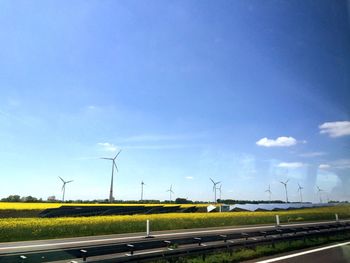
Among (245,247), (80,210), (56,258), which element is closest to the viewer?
(56,258)

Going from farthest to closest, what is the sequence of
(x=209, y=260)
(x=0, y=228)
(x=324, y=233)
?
(x=0, y=228) → (x=324, y=233) → (x=209, y=260)

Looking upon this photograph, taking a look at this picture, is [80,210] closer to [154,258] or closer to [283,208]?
[154,258]

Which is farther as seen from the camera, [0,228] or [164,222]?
[164,222]

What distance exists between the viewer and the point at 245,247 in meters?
13.0

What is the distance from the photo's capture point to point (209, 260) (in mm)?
10844

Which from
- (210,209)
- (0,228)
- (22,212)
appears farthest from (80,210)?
(210,209)

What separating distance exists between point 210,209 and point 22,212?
2997 cm

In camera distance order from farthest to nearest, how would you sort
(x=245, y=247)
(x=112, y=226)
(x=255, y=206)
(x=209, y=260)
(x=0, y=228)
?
(x=255, y=206)
(x=112, y=226)
(x=0, y=228)
(x=245, y=247)
(x=209, y=260)

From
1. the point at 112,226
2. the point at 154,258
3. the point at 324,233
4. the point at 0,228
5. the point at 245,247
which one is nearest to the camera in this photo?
the point at 154,258

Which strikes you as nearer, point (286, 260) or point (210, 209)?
point (286, 260)

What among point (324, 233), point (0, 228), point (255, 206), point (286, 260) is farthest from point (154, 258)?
point (255, 206)

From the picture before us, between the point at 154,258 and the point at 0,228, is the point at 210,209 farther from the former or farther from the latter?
the point at 154,258

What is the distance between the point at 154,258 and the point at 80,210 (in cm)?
2885

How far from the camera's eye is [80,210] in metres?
35.8
